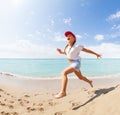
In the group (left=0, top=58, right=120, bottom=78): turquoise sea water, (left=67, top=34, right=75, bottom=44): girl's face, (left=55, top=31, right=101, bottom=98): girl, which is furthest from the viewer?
(left=0, top=58, right=120, bottom=78): turquoise sea water

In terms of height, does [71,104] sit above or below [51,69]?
below

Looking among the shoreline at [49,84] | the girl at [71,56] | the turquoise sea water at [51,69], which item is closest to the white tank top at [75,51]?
the girl at [71,56]

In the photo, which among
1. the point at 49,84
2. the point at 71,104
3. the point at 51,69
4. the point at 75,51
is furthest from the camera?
the point at 51,69

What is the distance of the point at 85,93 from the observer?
9180 mm

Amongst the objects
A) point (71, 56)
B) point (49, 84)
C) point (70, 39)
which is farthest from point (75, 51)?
point (49, 84)

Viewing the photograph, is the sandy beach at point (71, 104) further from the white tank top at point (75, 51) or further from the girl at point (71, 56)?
the white tank top at point (75, 51)

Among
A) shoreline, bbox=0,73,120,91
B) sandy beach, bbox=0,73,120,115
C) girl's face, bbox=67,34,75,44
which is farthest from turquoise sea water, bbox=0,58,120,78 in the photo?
girl's face, bbox=67,34,75,44

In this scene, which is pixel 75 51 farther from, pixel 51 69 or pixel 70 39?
pixel 51 69

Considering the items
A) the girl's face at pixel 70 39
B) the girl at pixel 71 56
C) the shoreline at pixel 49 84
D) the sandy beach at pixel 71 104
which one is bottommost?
the sandy beach at pixel 71 104

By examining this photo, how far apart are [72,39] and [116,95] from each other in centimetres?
244

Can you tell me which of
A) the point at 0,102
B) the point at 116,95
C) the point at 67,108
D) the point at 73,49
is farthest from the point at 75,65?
the point at 0,102

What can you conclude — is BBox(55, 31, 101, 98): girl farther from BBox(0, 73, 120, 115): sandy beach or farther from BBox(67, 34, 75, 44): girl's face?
BBox(0, 73, 120, 115): sandy beach

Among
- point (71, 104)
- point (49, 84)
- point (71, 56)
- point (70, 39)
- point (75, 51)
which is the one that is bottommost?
point (71, 104)

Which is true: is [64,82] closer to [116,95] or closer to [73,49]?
[73,49]
